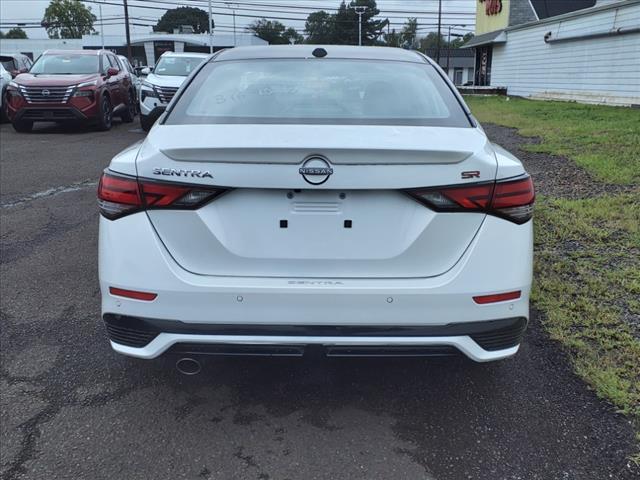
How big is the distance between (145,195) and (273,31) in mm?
97738

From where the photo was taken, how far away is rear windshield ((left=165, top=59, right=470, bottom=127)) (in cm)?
280

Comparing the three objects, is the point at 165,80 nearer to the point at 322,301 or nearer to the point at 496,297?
the point at 322,301

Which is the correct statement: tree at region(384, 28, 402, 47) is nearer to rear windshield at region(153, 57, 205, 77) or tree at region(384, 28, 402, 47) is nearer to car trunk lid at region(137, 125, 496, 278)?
rear windshield at region(153, 57, 205, 77)

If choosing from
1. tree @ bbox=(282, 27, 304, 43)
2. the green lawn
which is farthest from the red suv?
tree @ bbox=(282, 27, 304, 43)

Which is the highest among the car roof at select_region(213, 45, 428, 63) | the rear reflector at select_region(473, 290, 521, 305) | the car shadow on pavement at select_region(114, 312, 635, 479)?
the car roof at select_region(213, 45, 428, 63)

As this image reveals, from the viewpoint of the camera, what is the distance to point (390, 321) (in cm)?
240

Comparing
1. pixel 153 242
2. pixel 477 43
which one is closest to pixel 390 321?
pixel 153 242

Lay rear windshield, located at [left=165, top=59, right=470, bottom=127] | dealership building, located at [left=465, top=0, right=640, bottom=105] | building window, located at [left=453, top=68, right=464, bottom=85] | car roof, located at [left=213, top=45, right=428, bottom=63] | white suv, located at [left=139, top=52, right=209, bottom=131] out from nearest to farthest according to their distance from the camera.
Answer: rear windshield, located at [left=165, top=59, right=470, bottom=127]
car roof, located at [left=213, top=45, right=428, bottom=63]
white suv, located at [left=139, top=52, right=209, bottom=131]
dealership building, located at [left=465, top=0, right=640, bottom=105]
building window, located at [left=453, top=68, right=464, bottom=85]

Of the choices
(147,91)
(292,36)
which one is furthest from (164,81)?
(292,36)

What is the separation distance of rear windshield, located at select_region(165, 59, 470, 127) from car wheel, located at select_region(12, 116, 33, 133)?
11983mm

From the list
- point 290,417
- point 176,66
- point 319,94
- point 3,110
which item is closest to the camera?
point 290,417

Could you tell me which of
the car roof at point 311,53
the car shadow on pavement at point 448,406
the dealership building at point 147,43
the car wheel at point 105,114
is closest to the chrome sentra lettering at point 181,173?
the car shadow on pavement at point 448,406

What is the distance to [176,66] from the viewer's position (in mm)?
14578

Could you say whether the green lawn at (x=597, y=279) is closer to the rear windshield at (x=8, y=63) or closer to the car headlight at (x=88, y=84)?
the car headlight at (x=88, y=84)
